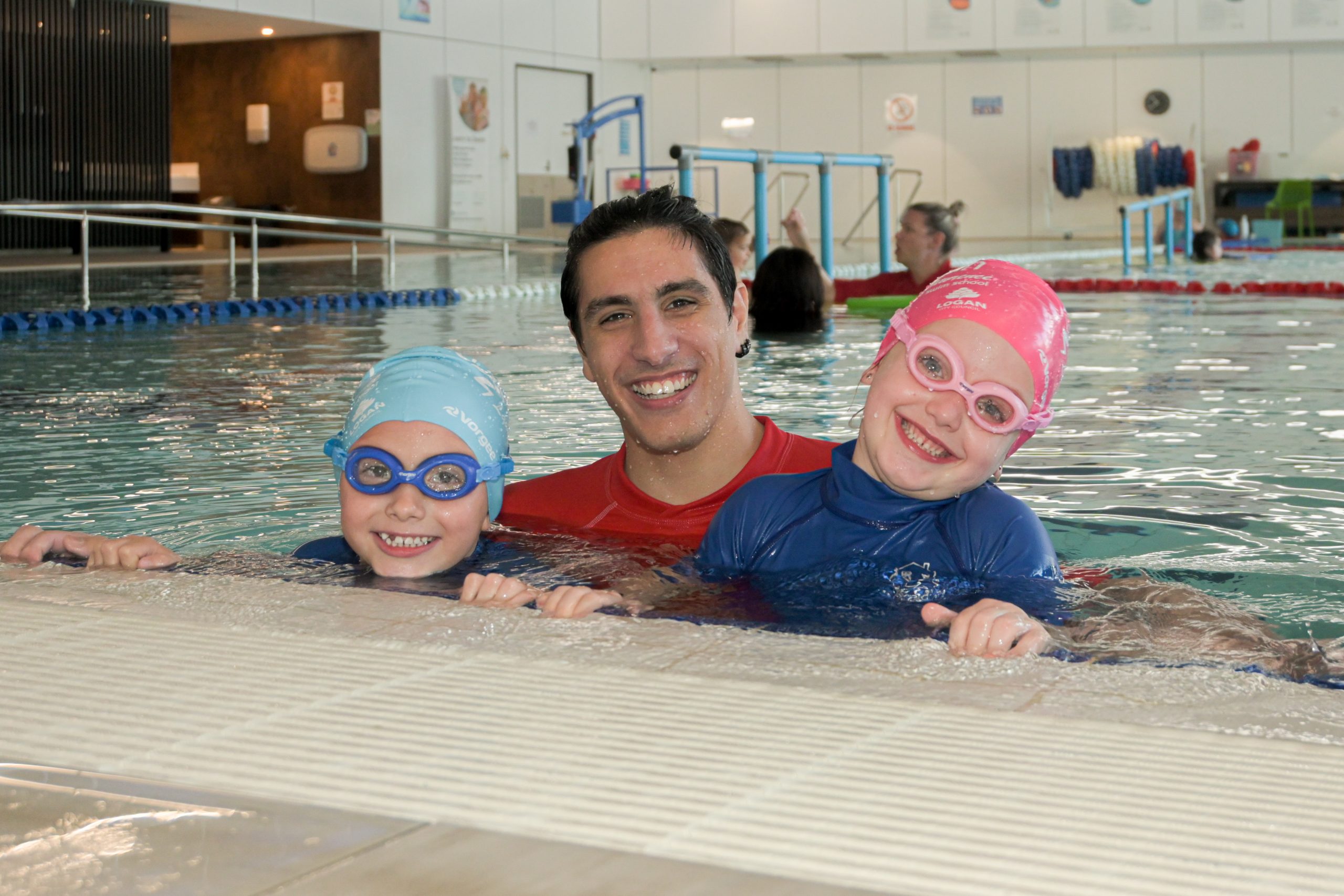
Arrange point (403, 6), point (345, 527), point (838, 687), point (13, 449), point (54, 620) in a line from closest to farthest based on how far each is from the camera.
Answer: point (838, 687) < point (54, 620) < point (345, 527) < point (13, 449) < point (403, 6)

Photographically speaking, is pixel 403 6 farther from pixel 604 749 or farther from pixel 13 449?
pixel 604 749

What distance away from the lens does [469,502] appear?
3.27m

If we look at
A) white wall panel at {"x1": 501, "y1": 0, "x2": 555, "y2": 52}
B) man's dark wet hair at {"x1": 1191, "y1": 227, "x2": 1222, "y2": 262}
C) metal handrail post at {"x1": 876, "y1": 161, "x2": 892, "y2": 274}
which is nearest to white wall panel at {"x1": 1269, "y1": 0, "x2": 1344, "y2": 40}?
man's dark wet hair at {"x1": 1191, "y1": 227, "x2": 1222, "y2": 262}

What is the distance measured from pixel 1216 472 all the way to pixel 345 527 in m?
3.21

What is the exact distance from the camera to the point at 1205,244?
19531mm

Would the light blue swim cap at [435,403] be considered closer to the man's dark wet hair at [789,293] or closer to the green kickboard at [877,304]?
the man's dark wet hair at [789,293]

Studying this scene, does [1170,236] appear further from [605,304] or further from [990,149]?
[605,304]

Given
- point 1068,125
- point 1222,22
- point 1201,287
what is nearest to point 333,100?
point 1068,125

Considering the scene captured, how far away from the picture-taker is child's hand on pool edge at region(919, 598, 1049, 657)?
7.02ft

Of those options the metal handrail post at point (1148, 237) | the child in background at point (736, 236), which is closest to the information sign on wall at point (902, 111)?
the metal handrail post at point (1148, 237)

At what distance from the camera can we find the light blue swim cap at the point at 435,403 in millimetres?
3301

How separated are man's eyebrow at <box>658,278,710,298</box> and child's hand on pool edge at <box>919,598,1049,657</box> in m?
1.13

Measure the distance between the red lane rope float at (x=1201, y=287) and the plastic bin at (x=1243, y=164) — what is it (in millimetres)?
10783

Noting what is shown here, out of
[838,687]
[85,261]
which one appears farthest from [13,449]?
[85,261]
